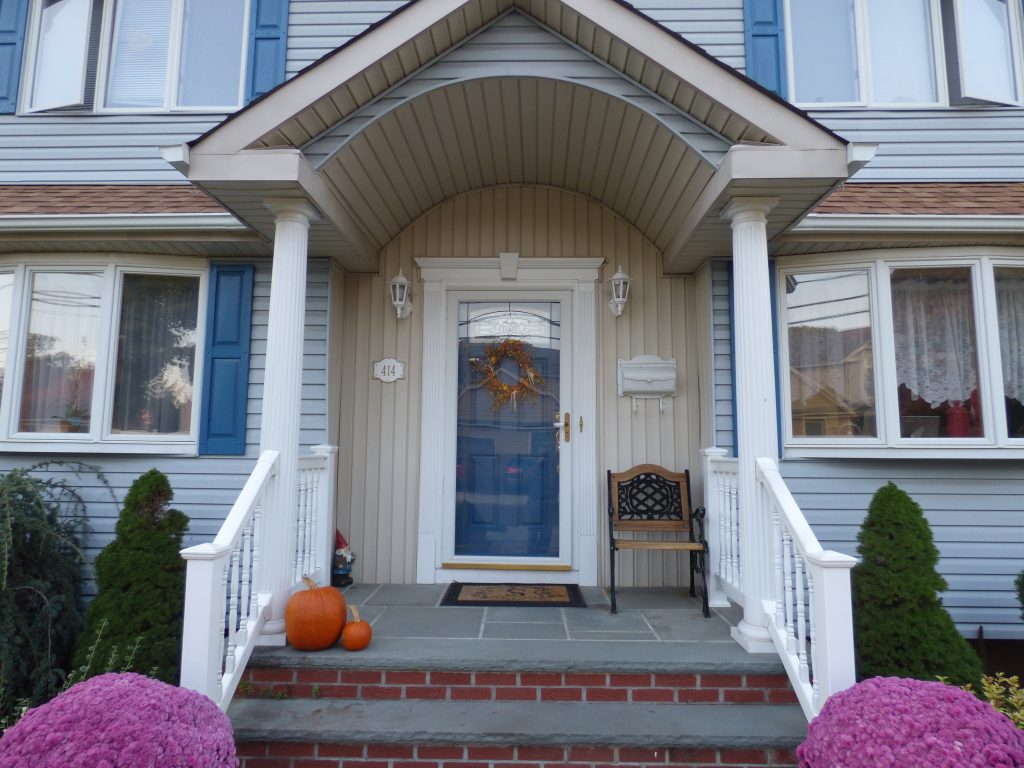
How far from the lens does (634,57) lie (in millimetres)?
3148

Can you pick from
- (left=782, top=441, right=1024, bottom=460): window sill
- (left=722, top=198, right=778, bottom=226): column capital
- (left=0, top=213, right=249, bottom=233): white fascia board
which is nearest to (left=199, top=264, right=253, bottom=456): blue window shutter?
(left=0, top=213, right=249, bottom=233): white fascia board

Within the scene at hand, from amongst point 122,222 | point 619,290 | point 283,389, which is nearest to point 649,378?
point 619,290

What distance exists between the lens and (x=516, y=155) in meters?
4.18

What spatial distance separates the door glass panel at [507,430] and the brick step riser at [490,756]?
6.36 feet

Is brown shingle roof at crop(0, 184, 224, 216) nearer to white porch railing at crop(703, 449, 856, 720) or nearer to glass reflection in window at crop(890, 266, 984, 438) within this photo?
white porch railing at crop(703, 449, 856, 720)

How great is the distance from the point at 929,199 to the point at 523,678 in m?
3.77

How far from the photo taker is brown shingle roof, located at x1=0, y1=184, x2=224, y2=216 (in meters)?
3.95

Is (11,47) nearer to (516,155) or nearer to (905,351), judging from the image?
(516,155)

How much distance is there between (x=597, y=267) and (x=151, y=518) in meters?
3.19

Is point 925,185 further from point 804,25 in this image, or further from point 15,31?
point 15,31

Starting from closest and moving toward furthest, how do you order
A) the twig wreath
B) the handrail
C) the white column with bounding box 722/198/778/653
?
the handrail < the white column with bounding box 722/198/778/653 < the twig wreath

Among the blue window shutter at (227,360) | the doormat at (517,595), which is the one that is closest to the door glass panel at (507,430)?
the doormat at (517,595)

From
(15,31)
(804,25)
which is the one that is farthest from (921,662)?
(15,31)

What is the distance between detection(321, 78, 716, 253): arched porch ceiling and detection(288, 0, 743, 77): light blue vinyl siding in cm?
129
